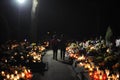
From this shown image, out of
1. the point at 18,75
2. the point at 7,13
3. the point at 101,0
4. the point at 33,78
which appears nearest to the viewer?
the point at 18,75

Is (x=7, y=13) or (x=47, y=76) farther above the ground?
(x=7, y=13)

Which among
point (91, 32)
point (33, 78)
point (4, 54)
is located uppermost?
point (91, 32)

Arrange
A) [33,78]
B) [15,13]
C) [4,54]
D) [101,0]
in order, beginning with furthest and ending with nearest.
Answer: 1. [101,0]
2. [15,13]
3. [4,54]
4. [33,78]

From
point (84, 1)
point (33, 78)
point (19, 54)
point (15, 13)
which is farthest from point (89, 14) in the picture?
point (33, 78)

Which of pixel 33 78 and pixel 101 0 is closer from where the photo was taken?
pixel 33 78

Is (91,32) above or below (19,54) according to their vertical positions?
above

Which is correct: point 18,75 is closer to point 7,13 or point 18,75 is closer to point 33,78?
point 33,78

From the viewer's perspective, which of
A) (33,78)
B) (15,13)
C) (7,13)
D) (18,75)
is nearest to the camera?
(18,75)

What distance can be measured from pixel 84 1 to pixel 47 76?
3046 cm

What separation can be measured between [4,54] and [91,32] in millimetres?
27680

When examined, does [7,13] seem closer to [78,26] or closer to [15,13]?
[15,13]

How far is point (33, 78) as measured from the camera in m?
12.6

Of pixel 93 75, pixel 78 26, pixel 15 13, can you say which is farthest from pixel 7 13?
pixel 93 75

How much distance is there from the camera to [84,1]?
42.5 meters
